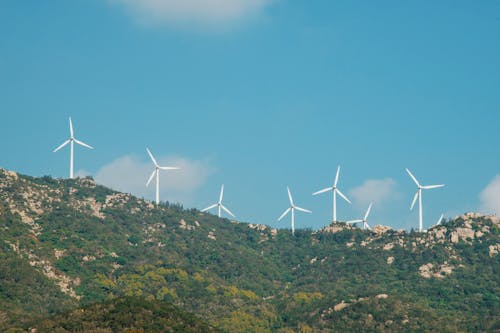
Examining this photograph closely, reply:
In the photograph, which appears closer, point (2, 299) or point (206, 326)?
point (206, 326)

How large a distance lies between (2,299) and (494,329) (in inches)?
4035

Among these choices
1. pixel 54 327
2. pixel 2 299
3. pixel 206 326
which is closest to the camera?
pixel 54 327

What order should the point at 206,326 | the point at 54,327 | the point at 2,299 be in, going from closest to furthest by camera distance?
the point at 54,327 < the point at 206,326 < the point at 2,299

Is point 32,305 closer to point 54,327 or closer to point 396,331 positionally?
point 54,327

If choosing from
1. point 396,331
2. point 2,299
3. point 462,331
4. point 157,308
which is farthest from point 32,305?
point 462,331

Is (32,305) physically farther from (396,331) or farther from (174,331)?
(396,331)

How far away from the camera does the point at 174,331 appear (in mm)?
149500

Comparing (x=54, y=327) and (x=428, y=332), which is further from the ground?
(x=428, y=332)

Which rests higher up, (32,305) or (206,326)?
(32,305)

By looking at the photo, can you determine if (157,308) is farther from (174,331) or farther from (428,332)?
(428,332)

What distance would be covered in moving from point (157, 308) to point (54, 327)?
20.7 m

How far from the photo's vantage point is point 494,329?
199375mm

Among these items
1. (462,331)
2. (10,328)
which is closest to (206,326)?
(10,328)

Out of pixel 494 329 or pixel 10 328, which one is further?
pixel 494 329
